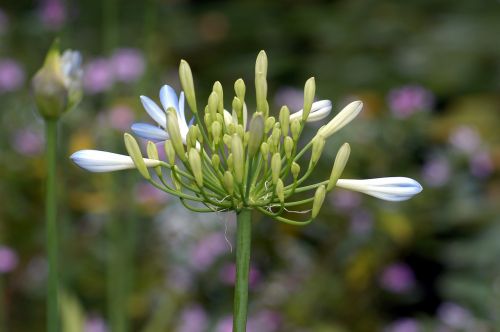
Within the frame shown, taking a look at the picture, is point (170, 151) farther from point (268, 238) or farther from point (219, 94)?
point (268, 238)

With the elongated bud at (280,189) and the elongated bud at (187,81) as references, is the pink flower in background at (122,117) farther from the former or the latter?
the elongated bud at (280,189)

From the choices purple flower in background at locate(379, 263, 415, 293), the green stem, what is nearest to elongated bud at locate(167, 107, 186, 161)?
the green stem

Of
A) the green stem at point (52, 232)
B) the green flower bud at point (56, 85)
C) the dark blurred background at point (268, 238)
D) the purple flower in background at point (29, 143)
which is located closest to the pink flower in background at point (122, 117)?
the dark blurred background at point (268, 238)

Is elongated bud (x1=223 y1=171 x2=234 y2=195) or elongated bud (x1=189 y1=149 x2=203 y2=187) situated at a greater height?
elongated bud (x1=189 y1=149 x2=203 y2=187)

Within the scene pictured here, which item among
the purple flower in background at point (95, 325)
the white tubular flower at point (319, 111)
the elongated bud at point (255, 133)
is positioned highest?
the white tubular flower at point (319, 111)

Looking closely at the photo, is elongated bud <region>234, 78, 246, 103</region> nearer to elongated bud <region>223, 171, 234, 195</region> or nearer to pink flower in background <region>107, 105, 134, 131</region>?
elongated bud <region>223, 171, 234, 195</region>

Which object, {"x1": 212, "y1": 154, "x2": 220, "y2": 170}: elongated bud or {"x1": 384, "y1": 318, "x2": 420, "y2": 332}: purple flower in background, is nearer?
{"x1": 212, "y1": 154, "x2": 220, "y2": 170}: elongated bud
